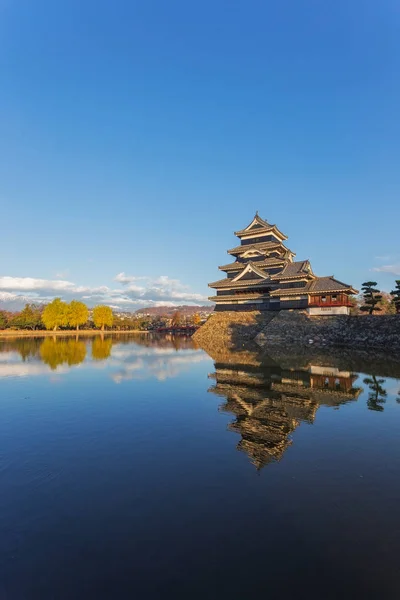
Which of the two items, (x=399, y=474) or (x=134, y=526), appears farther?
(x=399, y=474)

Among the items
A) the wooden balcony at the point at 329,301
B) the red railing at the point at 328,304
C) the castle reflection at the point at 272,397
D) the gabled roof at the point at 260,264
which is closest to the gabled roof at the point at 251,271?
the gabled roof at the point at 260,264

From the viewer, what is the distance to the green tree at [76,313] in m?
71.4

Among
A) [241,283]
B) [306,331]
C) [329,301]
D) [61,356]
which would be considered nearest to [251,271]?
[241,283]

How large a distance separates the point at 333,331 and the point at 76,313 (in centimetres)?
5808

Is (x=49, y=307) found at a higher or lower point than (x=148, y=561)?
higher

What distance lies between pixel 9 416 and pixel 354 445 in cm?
1031

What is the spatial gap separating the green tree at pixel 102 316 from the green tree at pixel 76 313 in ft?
14.3

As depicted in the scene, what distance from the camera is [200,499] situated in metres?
5.24

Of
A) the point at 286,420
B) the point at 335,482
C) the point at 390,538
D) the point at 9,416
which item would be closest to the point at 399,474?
the point at 335,482

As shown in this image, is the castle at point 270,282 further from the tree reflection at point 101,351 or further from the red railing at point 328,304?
the tree reflection at point 101,351

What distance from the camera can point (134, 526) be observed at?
4531 millimetres

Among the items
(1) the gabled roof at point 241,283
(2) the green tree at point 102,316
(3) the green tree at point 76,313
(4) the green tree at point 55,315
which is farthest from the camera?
(2) the green tree at point 102,316

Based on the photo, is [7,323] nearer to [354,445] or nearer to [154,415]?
[154,415]

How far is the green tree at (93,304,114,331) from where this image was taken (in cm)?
7831
